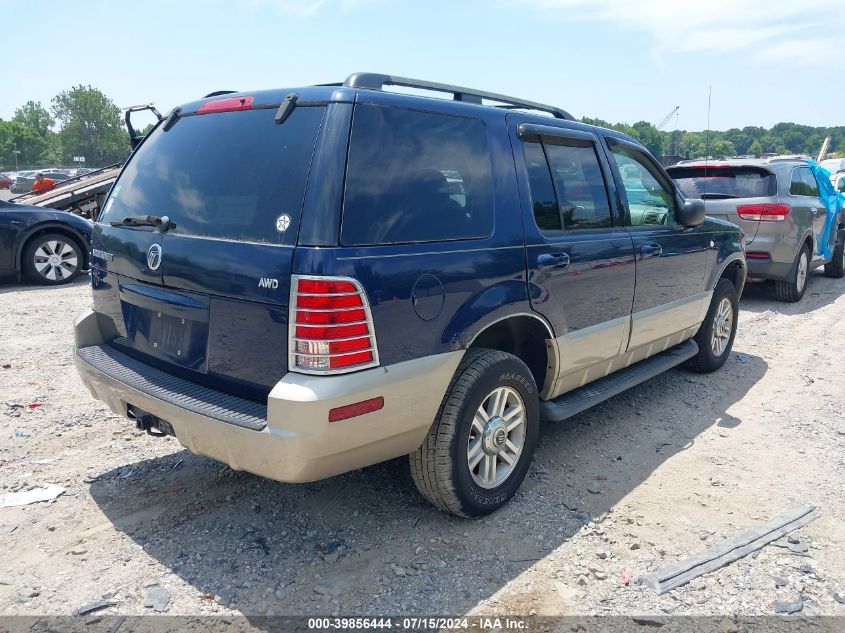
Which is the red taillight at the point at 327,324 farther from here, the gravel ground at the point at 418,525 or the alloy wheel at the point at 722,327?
the alloy wheel at the point at 722,327

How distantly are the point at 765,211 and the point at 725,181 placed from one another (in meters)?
0.64

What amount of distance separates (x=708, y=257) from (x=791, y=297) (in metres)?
4.52

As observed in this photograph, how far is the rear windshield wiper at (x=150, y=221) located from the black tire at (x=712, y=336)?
434cm

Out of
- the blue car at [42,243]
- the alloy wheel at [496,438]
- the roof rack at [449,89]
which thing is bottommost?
the alloy wheel at [496,438]

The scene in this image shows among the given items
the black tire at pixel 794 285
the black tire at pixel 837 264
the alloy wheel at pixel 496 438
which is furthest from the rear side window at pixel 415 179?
the black tire at pixel 837 264

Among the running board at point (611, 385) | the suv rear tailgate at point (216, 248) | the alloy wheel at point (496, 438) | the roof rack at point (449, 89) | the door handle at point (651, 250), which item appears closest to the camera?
the suv rear tailgate at point (216, 248)

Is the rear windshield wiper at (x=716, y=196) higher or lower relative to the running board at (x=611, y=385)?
higher

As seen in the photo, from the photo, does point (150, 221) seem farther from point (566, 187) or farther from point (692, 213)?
point (692, 213)

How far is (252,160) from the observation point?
2.88m

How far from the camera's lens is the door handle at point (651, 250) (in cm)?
436

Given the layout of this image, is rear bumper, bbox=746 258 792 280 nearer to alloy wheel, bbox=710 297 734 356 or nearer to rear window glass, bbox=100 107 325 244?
alloy wheel, bbox=710 297 734 356

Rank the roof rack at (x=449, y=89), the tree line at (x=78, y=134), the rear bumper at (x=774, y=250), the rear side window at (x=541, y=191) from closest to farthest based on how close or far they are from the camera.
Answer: the roof rack at (x=449, y=89)
the rear side window at (x=541, y=191)
the rear bumper at (x=774, y=250)
the tree line at (x=78, y=134)

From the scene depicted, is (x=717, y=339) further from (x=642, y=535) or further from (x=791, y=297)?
(x=791, y=297)

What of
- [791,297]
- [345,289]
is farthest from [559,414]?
[791,297]
